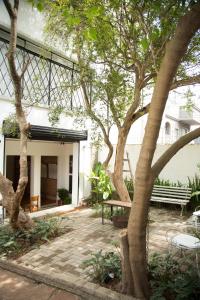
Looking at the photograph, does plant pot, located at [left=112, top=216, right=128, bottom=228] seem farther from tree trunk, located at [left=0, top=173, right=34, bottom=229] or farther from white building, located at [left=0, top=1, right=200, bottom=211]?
white building, located at [left=0, top=1, right=200, bottom=211]

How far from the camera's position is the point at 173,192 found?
35.8 ft

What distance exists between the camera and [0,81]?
9438 millimetres

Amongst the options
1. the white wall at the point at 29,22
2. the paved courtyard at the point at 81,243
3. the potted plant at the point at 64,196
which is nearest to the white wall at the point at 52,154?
the potted plant at the point at 64,196

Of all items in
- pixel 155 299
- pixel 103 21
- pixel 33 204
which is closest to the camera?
pixel 155 299

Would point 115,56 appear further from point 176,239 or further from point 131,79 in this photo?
point 176,239

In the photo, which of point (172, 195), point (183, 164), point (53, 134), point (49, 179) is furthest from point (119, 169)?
point (49, 179)

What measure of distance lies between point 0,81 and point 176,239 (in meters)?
7.29

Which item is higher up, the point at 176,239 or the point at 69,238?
the point at 176,239

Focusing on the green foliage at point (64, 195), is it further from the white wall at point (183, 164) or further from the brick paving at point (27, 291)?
the brick paving at point (27, 291)

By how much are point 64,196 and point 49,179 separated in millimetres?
1644

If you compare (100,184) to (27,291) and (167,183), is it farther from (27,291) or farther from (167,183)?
(27,291)

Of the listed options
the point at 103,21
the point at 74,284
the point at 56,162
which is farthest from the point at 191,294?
the point at 56,162

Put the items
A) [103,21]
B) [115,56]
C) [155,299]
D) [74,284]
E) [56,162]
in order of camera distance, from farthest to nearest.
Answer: [56,162] < [115,56] < [103,21] < [74,284] < [155,299]

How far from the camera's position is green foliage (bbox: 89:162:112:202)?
11422mm
